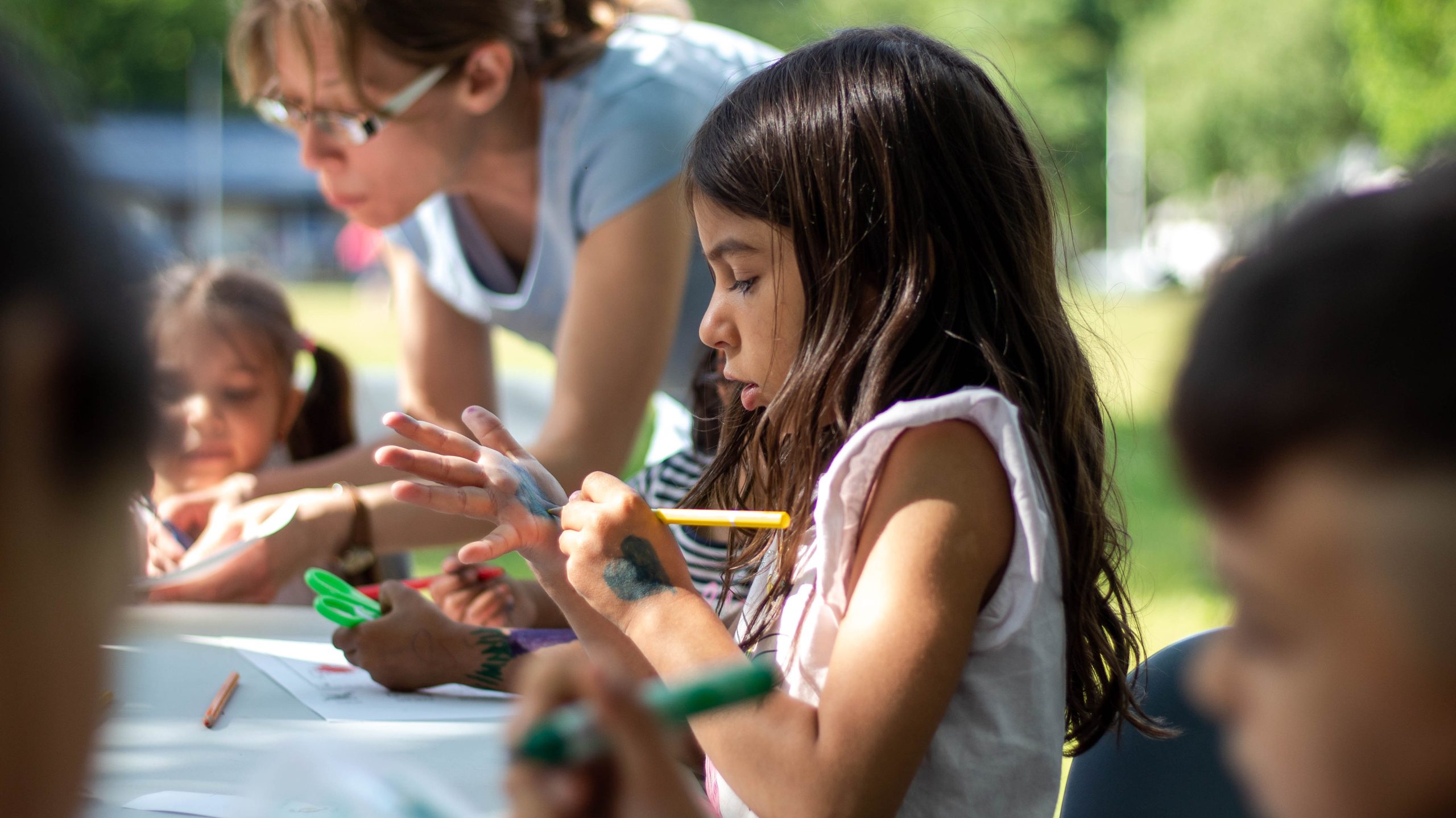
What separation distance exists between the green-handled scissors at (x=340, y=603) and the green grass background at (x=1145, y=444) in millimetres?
776

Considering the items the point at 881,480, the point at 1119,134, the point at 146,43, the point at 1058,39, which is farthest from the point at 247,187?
the point at 881,480

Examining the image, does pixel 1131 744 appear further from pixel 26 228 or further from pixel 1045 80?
pixel 1045 80

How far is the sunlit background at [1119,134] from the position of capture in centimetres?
73

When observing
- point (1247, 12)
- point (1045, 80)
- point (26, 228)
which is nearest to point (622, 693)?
point (26, 228)

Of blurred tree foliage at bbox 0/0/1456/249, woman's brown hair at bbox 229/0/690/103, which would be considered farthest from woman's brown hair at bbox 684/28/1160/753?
blurred tree foliage at bbox 0/0/1456/249

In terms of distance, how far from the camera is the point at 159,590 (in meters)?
1.72

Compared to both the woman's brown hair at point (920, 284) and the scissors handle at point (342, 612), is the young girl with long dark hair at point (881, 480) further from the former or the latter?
the scissors handle at point (342, 612)

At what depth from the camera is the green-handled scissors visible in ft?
4.40

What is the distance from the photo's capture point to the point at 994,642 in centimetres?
95

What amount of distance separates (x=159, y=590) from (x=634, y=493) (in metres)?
0.96

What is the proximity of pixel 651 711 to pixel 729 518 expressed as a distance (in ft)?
1.84

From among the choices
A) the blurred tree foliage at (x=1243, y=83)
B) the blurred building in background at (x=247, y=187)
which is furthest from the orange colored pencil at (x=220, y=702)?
the blurred building in background at (x=247, y=187)

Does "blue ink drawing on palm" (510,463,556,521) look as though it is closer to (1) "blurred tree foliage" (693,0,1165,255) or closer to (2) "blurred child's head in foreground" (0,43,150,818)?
(2) "blurred child's head in foreground" (0,43,150,818)

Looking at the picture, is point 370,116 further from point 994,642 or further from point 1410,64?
point 1410,64
